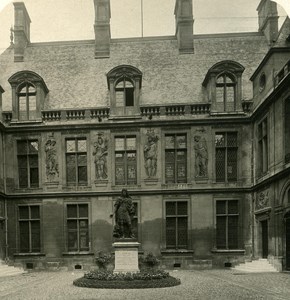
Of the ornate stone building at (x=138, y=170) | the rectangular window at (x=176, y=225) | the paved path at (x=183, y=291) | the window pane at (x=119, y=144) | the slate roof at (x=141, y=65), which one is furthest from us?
the slate roof at (x=141, y=65)

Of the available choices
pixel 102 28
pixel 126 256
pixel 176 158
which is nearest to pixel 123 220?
Answer: pixel 126 256

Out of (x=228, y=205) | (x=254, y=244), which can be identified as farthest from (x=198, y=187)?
(x=254, y=244)

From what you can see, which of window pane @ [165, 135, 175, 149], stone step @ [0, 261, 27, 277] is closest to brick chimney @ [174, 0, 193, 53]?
window pane @ [165, 135, 175, 149]

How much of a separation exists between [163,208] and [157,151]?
3.00 m

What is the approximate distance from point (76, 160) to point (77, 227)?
354cm

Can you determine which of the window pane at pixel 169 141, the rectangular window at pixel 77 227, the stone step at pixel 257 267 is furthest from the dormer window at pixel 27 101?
the stone step at pixel 257 267

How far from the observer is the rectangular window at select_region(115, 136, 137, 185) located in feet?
78.4

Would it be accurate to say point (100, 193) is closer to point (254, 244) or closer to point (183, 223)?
point (183, 223)

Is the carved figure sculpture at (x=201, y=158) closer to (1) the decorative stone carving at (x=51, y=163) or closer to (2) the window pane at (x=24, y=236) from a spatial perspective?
(1) the decorative stone carving at (x=51, y=163)

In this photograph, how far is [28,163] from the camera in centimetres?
2425

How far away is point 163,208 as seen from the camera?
77.1ft

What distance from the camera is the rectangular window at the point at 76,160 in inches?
946

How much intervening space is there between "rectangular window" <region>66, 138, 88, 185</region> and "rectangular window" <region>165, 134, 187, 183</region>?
4.38 meters

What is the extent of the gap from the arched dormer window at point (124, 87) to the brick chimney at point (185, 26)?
4.38 m
